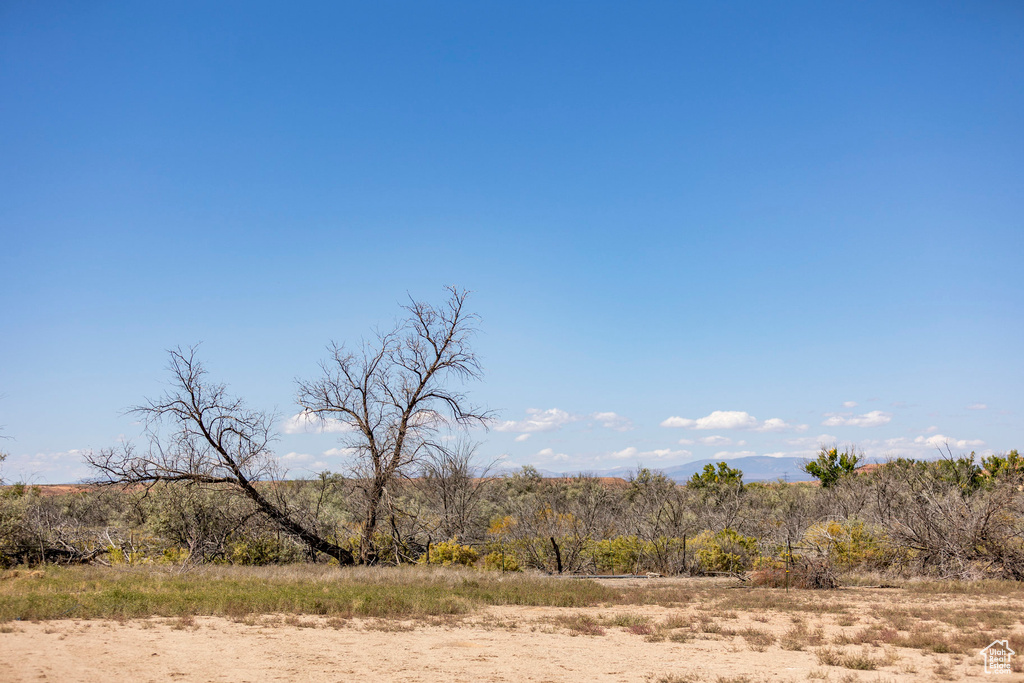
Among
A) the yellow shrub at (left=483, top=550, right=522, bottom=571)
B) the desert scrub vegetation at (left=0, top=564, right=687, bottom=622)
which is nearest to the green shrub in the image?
the yellow shrub at (left=483, top=550, right=522, bottom=571)

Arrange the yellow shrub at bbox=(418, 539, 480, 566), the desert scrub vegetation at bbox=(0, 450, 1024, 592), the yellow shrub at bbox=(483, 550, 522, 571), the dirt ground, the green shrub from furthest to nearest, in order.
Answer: the green shrub → the yellow shrub at bbox=(418, 539, 480, 566) → the yellow shrub at bbox=(483, 550, 522, 571) → the desert scrub vegetation at bbox=(0, 450, 1024, 592) → the dirt ground

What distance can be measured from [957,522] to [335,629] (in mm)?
20295

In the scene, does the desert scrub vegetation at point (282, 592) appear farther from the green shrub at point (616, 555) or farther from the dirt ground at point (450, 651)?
the green shrub at point (616, 555)

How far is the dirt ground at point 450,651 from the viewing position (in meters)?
8.91

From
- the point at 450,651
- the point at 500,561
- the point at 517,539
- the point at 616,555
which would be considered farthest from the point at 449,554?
the point at 450,651

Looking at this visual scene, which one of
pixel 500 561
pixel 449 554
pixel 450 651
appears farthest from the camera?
pixel 500 561

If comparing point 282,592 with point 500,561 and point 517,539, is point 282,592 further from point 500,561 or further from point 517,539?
point 517,539

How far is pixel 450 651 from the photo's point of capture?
10.5m

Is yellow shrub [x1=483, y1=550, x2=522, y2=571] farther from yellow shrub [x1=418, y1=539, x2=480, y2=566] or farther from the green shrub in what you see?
the green shrub

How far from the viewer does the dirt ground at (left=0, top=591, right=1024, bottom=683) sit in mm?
8914

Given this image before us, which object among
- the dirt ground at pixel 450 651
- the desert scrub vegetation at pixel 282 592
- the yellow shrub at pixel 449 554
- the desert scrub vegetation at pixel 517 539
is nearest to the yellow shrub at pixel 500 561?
the desert scrub vegetation at pixel 517 539

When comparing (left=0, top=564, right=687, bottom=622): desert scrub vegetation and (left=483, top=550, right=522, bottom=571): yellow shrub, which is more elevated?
(left=0, top=564, right=687, bottom=622): desert scrub vegetation

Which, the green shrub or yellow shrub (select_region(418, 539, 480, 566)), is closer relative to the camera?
yellow shrub (select_region(418, 539, 480, 566))

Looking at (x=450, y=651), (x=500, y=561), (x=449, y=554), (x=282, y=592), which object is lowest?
(x=500, y=561)
